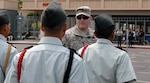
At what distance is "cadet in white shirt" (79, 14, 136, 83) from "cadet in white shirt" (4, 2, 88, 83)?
0.85 m

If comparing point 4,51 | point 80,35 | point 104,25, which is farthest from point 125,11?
point 104,25

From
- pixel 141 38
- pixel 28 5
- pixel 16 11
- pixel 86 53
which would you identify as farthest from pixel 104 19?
pixel 16 11

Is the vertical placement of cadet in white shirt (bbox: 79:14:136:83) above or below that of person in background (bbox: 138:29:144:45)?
above

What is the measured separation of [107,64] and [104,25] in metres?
0.35

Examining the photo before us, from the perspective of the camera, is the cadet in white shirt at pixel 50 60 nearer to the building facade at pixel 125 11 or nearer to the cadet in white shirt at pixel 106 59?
the cadet in white shirt at pixel 106 59

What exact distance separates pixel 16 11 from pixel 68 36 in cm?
4499

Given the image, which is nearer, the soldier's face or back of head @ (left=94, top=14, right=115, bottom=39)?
back of head @ (left=94, top=14, right=115, bottom=39)

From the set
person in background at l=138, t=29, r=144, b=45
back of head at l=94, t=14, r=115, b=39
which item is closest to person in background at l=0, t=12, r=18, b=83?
back of head at l=94, t=14, r=115, b=39

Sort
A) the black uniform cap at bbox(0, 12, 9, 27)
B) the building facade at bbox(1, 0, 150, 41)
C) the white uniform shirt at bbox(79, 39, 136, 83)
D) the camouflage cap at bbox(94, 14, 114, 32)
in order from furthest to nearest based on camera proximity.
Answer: the building facade at bbox(1, 0, 150, 41), the black uniform cap at bbox(0, 12, 9, 27), the camouflage cap at bbox(94, 14, 114, 32), the white uniform shirt at bbox(79, 39, 136, 83)

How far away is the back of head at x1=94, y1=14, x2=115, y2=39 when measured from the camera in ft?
11.2

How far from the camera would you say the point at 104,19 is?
11.2 ft

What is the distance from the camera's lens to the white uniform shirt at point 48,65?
8.02 ft

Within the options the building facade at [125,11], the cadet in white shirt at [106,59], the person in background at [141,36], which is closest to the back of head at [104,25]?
the cadet in white shirt at [106,59]

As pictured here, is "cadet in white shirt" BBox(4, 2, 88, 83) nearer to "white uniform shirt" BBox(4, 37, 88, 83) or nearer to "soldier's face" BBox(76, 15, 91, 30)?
"white uniform shirt" BBox(4, 37, 88, 83)
